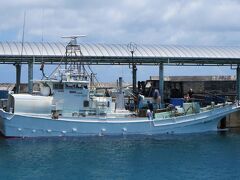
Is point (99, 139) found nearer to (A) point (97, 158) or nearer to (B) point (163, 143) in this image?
(B) point (163, 143)

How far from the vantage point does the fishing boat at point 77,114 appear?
146ft

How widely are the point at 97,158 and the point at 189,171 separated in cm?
650

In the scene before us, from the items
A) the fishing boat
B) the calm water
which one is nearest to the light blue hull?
the fishing boat

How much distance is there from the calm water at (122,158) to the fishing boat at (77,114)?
4.00 feet

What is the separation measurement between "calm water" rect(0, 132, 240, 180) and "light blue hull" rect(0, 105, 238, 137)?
3.53 feet

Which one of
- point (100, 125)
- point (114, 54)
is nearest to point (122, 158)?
point (100, 125)

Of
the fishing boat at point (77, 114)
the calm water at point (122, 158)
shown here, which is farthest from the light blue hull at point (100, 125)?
the calm water at point (122, 158)

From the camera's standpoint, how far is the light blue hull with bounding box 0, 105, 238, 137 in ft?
145

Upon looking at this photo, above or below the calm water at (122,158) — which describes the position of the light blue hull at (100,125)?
above

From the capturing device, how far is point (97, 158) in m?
36.1

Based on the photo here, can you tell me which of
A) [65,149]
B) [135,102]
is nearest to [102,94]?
[135,102]

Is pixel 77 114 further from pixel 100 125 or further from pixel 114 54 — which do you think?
pixel 114 54

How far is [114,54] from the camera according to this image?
5912 cm

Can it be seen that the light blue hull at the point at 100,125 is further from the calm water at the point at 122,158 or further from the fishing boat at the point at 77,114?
the calm water at the point at 122,158
